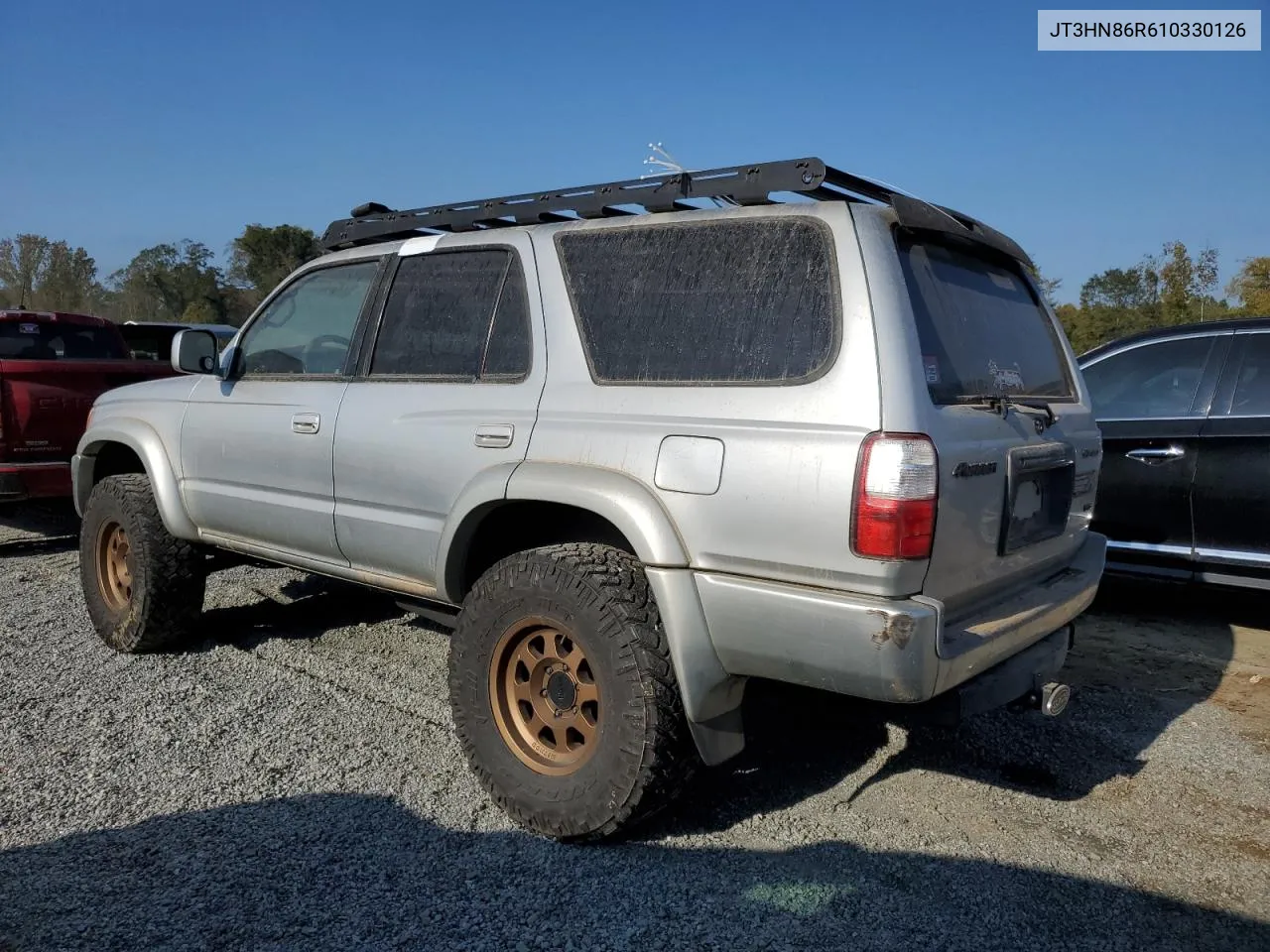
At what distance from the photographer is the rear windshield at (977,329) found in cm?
278

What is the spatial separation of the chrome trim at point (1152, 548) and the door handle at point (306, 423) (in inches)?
169

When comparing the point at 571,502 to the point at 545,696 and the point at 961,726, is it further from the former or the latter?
the point at 961,726

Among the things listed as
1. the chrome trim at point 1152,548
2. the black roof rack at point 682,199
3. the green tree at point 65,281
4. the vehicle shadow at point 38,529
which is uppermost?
the green tree at point 65,281

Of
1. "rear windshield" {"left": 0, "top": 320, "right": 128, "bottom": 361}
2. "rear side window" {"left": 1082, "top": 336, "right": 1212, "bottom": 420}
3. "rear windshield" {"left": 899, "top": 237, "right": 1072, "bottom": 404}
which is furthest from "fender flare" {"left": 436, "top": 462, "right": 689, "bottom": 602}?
"rear windshield" {"left": 0, "top": 320, "right": 128, "bottom": 361}

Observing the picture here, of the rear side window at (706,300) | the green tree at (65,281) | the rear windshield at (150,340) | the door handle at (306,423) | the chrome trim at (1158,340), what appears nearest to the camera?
the rear side window at (706,300)

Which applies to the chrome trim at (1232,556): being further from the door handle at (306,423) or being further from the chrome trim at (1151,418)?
the door handle at (306,423)

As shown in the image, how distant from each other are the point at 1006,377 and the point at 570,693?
1748 millimetres

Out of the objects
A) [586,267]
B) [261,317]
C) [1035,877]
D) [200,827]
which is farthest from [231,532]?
[1035,877]

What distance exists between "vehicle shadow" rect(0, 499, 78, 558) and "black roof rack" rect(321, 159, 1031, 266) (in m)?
4.77

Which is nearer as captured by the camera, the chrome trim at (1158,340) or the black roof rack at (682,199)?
the black roof rack at (682,199)

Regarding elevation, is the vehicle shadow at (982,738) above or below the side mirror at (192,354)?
below

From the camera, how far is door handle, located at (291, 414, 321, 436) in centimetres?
379

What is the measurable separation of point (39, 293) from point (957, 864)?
39970 mm

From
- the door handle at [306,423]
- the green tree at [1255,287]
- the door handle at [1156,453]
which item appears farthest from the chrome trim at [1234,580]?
the green tree at [1255,287]
